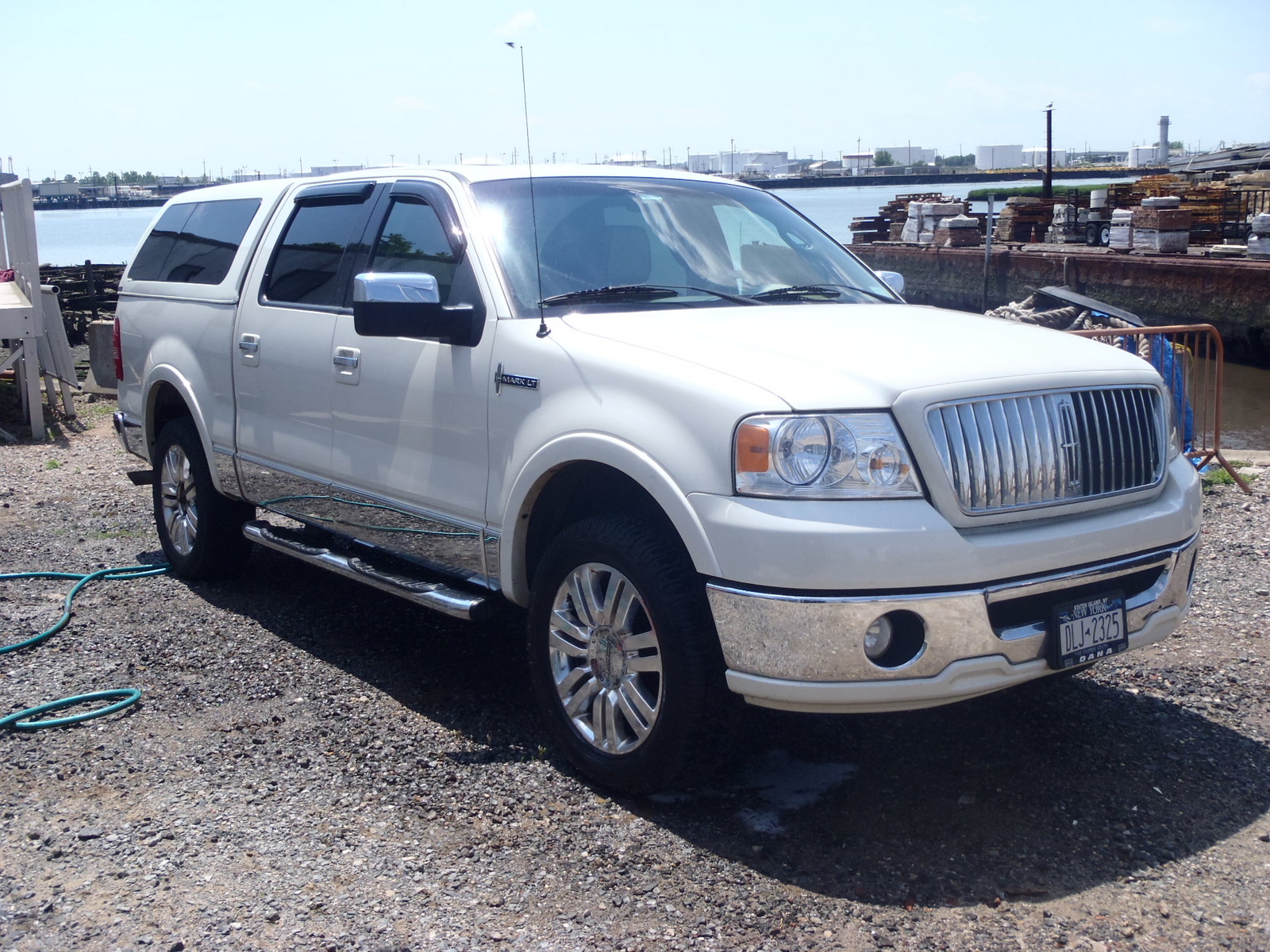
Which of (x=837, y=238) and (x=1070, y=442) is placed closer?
(x=1070, y=442)

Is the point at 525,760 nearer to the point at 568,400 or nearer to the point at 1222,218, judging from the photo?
the point at 568,400

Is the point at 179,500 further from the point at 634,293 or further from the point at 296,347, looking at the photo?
the point at 634,293

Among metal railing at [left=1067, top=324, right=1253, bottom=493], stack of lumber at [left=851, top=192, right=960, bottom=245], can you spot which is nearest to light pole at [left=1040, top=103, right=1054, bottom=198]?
stack of lumber at [left=851, top=192, right=960, bottom=245]

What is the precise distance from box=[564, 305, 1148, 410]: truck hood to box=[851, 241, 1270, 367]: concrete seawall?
2093 cm

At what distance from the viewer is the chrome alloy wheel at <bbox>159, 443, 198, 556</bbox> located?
655 centimetres

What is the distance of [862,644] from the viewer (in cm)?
341

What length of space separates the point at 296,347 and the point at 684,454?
8.06ft

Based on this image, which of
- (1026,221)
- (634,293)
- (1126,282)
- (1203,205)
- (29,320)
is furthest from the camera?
(1026,221)

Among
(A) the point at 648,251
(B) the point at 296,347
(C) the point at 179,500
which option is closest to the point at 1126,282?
(C) the point at 179,500

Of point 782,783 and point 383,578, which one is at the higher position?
point 383,578

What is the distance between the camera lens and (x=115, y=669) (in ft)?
17.5

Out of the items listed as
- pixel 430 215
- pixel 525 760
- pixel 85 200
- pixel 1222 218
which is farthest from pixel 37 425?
pixel 1222 218

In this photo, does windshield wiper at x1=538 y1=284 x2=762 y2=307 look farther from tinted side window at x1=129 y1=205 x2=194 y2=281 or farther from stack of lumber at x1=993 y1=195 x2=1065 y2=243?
stack of lumber at x1=993 y1=195 x2=1065 y2=243

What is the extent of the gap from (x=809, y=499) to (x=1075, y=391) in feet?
3.31
